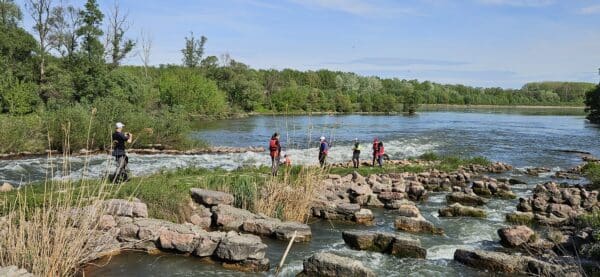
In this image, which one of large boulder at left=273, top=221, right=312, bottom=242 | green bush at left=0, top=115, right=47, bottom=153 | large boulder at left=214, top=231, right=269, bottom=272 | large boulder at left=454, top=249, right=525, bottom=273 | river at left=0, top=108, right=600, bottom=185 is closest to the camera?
large boulder at left=214, top=231, right=269, bottom=272

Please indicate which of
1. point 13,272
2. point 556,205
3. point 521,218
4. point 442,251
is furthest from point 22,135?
point 556,205

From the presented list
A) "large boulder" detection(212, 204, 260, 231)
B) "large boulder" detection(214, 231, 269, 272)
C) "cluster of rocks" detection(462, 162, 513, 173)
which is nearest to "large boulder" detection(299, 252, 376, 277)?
"large boulder" detection(214, 231, 269, 272)

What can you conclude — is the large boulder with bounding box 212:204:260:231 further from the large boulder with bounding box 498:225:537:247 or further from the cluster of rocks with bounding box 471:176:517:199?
the cluster of rocks with bounding box 471:176:517:199

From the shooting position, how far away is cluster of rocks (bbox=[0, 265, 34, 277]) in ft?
22.0

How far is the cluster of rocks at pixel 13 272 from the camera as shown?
669 cm

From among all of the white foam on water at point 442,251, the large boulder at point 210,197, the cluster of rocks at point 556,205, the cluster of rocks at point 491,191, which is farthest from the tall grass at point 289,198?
the cluster of rocks at point 491,191

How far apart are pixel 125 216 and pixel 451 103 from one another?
535ft

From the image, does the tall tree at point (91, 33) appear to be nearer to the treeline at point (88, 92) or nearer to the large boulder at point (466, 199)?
the treeline at point (88, 92)

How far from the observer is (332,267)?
9.27m

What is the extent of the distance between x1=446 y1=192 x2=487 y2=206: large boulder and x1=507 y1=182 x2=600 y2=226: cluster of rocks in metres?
1.37

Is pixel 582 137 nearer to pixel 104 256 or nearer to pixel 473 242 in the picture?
pixel 473 242

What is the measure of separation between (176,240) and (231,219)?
2.47 meters

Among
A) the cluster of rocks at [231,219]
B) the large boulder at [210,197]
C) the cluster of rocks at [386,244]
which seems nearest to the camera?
the cluster of rocks at [386,244]

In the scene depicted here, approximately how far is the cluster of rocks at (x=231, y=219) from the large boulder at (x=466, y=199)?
26.5 feet
